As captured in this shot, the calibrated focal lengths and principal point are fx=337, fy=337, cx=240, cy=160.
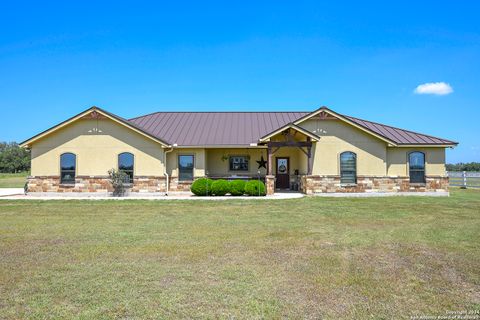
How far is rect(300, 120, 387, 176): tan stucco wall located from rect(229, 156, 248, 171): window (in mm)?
4752

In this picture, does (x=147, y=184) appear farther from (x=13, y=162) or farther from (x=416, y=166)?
(x=13, y=162)

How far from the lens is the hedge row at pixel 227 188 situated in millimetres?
18047

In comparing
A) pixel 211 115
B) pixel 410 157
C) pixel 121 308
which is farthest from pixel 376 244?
pixel 211 115

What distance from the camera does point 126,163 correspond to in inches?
767

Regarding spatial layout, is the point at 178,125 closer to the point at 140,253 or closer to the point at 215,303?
the point at 140,253

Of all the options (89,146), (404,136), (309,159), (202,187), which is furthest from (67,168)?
(404,136)

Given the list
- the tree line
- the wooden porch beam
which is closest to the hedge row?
the wooden porch beam

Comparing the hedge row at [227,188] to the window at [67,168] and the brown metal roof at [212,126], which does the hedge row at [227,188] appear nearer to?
the brown metal roof at [212,126]

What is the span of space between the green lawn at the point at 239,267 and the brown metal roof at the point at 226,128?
9577 millimetres

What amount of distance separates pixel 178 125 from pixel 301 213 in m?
13.5

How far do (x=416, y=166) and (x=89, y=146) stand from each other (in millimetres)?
19054

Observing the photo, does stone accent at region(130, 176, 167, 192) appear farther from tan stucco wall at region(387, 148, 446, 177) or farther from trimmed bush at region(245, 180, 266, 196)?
tan stucco wall at region(387, 148, 446, 177)

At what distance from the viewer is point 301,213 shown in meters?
12.3

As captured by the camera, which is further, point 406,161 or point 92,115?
point 406,161
